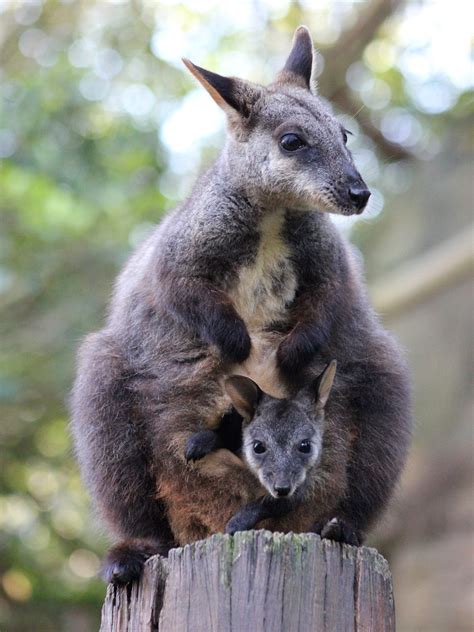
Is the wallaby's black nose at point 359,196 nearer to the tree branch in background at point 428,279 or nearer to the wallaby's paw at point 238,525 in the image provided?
the wallaby's paw at point 238,525

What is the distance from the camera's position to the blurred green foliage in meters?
10.6

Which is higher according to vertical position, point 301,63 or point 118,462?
point 301,63

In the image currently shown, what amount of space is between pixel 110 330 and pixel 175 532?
1.23m

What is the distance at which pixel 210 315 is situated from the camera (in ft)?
17.9

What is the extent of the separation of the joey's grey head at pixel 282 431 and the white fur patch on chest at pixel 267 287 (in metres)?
0.48

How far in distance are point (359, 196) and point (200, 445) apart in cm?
151

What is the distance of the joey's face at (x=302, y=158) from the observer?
5578mm

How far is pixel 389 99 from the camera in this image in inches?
614

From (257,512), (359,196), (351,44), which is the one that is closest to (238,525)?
(257,512)

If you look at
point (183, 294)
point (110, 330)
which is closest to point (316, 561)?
point (183, 294)

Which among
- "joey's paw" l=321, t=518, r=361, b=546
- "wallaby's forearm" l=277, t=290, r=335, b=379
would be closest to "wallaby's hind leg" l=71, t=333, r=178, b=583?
"wallaby's forearm" l=277, t=290, r=335, b=379

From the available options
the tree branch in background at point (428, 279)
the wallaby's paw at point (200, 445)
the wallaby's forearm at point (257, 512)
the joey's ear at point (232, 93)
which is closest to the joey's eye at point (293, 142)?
the joey's ear at point (232, 93)

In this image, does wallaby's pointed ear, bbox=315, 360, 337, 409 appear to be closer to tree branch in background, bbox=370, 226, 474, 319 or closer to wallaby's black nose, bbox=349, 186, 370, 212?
wallaby's black nose, bbox=349, 186, 370, 212

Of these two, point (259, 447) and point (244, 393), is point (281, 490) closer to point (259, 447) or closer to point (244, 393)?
point (259, 447)
